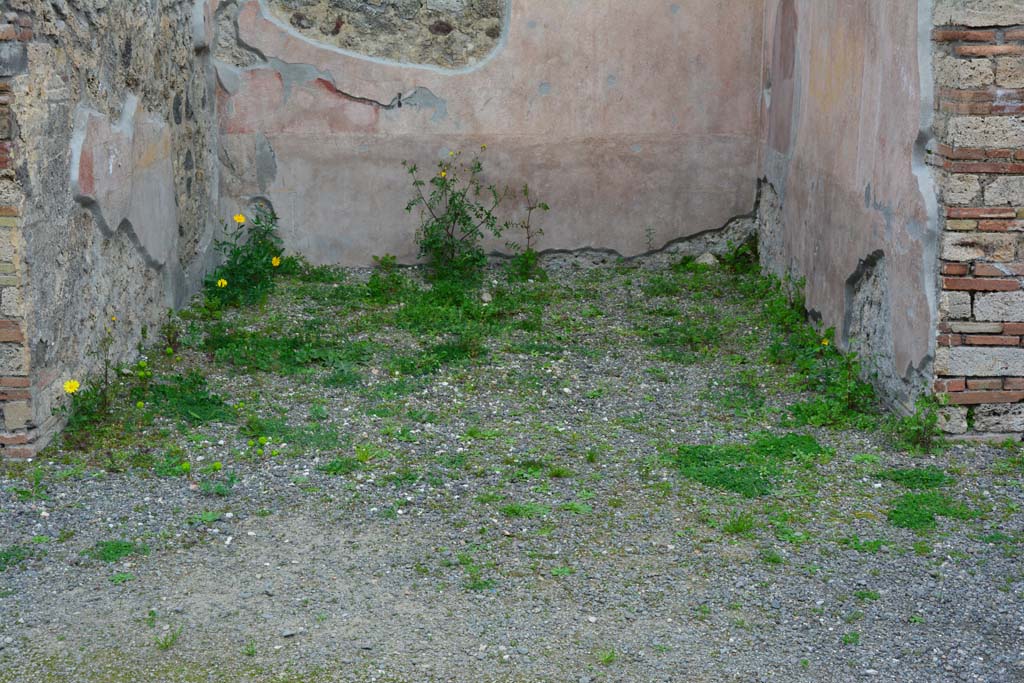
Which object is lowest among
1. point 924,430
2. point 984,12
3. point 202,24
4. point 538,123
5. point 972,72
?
point 924,430

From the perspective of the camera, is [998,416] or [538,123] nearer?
[998,416]

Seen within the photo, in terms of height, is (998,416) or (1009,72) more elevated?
(1009,72)

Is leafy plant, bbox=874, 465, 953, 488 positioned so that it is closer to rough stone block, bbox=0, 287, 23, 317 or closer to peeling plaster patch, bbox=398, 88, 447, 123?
rough stone block, bbox=0, 287, 23, 317

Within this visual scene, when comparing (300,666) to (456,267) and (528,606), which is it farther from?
(456,267)

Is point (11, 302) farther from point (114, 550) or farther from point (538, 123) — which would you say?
point (538, 123)

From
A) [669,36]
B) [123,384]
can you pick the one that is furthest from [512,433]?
[669,36]

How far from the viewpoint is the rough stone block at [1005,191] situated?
446 cm

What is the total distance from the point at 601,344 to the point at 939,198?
2265 millimetres

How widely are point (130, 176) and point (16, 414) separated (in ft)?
5.30

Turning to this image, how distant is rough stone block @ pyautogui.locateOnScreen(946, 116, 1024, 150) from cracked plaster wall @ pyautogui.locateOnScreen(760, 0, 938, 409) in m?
0.15

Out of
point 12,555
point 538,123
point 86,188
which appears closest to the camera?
point 12,555

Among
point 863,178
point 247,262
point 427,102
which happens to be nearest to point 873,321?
point 863,178

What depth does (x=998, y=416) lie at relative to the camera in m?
4.66

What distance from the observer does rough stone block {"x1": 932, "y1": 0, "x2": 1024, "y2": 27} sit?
434 cm
